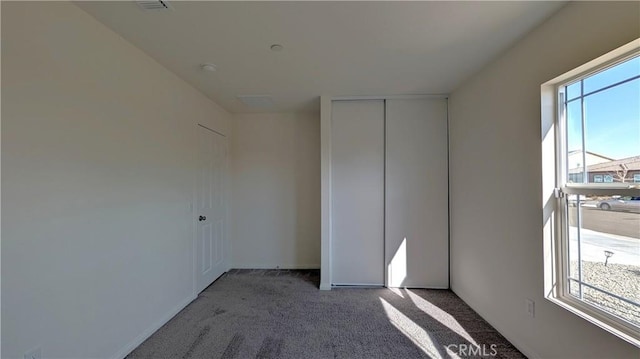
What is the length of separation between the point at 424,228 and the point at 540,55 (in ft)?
6.67

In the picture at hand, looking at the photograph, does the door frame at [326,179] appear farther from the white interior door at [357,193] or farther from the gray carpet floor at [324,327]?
the gray carpet floor at [324,327]

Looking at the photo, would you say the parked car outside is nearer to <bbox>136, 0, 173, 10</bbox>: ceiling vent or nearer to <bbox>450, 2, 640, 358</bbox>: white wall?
<bbox>450, 2, 640, 358</bbox>: white wall

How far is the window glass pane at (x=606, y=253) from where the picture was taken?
136cm

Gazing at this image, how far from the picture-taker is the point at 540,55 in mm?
1789

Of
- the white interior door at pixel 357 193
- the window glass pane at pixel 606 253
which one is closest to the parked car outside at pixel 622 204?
the window glass pane at pixel 606 253

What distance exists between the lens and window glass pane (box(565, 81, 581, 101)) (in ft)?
5.46

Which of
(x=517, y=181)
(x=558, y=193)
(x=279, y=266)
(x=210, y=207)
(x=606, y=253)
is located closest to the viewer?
(x=606, y=253)

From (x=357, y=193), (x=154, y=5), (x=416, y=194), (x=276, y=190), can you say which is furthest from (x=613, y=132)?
(x=276, y=190)

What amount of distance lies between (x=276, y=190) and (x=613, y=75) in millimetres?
3532

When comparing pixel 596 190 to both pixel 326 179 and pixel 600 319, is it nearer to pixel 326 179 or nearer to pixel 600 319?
pixel 600 319

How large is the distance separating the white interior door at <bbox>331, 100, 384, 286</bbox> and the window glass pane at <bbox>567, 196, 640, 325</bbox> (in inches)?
70.7

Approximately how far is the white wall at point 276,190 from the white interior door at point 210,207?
33 cm

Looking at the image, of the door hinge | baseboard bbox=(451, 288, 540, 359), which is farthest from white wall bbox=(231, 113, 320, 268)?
the door hinge

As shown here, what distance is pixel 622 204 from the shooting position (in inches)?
55.2
